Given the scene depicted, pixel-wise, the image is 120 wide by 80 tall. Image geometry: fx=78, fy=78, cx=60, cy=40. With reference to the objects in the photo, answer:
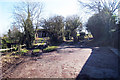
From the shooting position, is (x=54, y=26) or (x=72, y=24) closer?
(x=54, y=26)

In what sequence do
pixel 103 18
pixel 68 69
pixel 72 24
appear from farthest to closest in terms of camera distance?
pixel 72 24
pixel 103 18
pixel 68 69

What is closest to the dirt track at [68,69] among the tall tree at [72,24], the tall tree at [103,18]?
the tall tree at [103,18]

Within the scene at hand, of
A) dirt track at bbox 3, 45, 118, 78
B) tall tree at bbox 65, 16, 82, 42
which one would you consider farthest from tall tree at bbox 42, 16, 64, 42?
dirt track at bbox 3, 45, 118, 78

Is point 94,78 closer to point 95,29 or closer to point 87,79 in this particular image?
point 87,79

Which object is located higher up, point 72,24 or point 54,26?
point 72,24

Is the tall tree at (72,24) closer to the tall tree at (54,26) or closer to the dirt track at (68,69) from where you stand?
the tall tree at (54,26)

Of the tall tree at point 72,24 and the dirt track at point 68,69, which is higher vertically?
the tall tree at point 72,24

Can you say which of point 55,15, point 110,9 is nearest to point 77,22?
point 55,15

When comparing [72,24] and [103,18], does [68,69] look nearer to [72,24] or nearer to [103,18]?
[103,18]

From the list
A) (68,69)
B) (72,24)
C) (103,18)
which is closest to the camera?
(68,69)

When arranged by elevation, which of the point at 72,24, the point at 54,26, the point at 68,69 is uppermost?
the point at 72,24

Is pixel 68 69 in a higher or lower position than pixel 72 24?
lower

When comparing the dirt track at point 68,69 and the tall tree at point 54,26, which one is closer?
the dirt track at point 68,69

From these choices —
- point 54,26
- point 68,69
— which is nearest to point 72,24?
point 54,26
